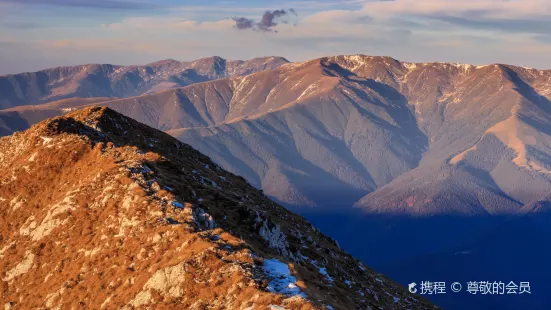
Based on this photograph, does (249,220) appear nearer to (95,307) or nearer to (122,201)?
(122,201)

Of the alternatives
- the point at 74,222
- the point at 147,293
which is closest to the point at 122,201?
the point at 74,222

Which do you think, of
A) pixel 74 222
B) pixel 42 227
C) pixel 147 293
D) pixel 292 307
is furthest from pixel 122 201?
pixel 292 307

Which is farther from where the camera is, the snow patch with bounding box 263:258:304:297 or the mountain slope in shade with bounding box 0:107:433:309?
the mountain slope in shade with bounding box 0:107:433:309

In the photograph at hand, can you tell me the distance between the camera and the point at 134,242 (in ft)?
138

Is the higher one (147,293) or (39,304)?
(147,293)

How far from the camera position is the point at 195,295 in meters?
34.5

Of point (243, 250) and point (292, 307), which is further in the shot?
point (243, 250)

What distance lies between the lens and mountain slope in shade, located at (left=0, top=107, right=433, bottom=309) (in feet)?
116

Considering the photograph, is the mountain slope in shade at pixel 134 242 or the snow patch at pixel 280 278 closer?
the snow patch at pixel 280 278

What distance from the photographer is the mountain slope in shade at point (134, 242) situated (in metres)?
35.4

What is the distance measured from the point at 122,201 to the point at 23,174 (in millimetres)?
16363

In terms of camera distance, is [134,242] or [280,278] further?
[134,242]

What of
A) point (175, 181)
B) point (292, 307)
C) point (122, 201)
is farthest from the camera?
point (175, 181)

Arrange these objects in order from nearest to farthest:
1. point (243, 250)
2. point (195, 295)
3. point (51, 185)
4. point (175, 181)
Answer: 1. point (195, 295)
2. point (243, 250)
3. point (175, 181)
4. point (51, 185)
